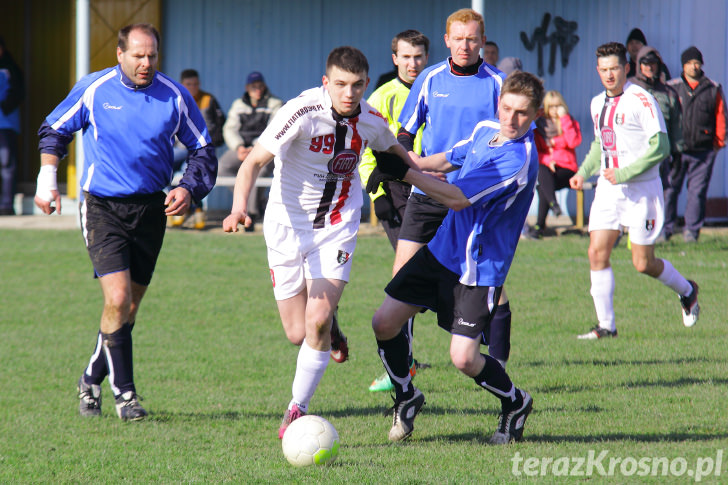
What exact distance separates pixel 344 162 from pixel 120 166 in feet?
4.73

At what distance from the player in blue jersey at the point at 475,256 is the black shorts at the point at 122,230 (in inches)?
62.3

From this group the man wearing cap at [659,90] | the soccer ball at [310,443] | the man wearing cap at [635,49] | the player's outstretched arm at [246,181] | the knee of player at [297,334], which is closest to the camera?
the soccer ball at [310,443]

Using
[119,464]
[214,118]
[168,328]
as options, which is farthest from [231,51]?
[119,464]

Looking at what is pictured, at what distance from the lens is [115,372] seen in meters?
5.95

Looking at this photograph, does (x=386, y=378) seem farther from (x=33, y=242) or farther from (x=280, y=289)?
(x=33, y=242)

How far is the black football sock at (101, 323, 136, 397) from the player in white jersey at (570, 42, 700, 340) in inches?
152

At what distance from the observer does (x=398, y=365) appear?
5.52 m

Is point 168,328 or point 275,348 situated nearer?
point 275,348

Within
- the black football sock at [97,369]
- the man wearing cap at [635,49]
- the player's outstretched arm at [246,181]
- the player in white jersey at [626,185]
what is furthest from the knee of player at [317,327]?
the man wearing cap at [635,49]

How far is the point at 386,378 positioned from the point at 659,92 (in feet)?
26.9

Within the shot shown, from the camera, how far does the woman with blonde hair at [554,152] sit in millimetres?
14000

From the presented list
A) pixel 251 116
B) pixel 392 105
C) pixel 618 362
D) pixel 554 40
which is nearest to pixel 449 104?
pixel 392 105

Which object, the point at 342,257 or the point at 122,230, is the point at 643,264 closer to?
the point at 342,257

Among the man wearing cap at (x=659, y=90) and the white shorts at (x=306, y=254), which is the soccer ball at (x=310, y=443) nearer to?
the white shorts at (x=306, y=254)
